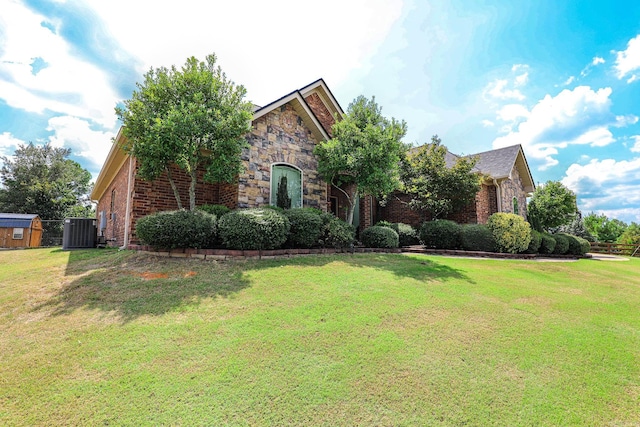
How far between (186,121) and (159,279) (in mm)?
3830

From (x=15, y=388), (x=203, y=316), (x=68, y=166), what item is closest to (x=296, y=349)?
(x=203, y=316)

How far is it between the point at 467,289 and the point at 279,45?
7.89 meters

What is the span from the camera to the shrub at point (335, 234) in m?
8.60

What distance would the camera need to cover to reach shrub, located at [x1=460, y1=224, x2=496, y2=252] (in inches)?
445

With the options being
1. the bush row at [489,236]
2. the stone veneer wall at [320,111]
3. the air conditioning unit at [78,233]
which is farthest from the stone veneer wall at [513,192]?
the air conditioning unit at [78,233]

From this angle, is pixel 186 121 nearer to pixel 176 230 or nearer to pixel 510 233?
pixel 176 230

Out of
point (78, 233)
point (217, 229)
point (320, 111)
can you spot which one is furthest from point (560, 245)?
point (78, 233)

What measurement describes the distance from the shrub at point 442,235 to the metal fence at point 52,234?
103 feet

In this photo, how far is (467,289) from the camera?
5.25 metres

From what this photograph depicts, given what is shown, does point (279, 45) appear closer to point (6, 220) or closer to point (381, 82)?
point (381, 82)

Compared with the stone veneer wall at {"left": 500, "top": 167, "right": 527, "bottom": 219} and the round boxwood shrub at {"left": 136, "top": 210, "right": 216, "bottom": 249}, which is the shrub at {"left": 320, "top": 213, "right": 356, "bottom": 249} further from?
the stone veneer wall at {"left": 500, "top": 167, "right": 527, "bottom": 219}

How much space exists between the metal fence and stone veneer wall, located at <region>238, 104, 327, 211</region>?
26843 mm

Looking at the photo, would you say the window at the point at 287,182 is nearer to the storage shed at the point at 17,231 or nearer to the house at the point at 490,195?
the house at the point at 490,195

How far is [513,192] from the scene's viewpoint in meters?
17.6
